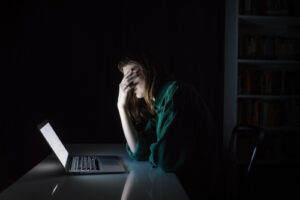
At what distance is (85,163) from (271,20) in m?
2.10

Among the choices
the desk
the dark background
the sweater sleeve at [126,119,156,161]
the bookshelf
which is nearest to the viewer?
the desk

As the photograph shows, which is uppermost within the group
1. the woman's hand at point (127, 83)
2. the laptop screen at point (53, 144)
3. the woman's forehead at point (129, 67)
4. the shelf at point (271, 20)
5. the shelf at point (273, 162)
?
the shelf at point (271, 20)

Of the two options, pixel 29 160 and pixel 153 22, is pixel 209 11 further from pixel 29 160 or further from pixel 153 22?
pixel 29 160

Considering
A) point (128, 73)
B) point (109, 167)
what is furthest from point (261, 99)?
point (109, 167)

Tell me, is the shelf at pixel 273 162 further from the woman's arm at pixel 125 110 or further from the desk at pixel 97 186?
the desk at pixel 97 186

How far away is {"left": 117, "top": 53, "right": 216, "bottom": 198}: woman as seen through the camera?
4.64 ft

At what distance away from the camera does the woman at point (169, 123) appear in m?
1.42

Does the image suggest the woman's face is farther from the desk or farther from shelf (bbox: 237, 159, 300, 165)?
shelf (bbox: 237, 159, 300, 165)

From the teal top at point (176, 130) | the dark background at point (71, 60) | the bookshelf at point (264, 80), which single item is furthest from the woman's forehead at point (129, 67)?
the bookshelf at point (264, 80)

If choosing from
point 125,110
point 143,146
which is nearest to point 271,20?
point 125,110

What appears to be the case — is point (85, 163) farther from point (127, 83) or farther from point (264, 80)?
point (264, 80)

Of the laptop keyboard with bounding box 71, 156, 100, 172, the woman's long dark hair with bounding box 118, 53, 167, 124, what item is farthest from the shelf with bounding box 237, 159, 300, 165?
the laptop keyboard with bounding box 71, 156, 100, 172

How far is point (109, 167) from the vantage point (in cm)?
143

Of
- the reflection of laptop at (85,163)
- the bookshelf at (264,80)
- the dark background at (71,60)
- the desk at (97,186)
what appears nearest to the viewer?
the desk at (97,186)
